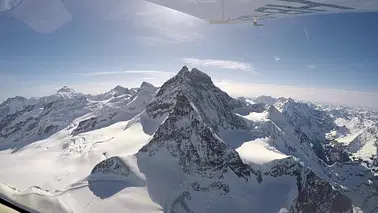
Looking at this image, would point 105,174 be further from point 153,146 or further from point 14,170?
point 14,170

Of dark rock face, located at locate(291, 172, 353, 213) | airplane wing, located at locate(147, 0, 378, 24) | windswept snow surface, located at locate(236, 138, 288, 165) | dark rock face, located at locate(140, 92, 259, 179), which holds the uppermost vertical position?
airplane wing, located at locate(147, 0, 378, 24)

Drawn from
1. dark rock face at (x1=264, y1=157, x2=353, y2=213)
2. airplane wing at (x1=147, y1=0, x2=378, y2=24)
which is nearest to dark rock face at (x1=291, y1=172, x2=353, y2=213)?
dark rock face at (x1=264, y1=157, x2=353, y2=213)

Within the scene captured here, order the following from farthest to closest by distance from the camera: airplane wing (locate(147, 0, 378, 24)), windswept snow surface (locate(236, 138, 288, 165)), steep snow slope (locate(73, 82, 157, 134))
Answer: steep snow slope (locate(73, 82, 157, 134))
windswept snow surface (locate(236, 138, 288, 165))
airplane wing (locate(147, 0, 378, 24))

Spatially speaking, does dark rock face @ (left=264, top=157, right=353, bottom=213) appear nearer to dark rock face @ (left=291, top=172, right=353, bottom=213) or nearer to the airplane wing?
dark rock face @ (left=291, top=172, right=353, bottom=213)

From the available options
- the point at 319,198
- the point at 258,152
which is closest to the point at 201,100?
the point at 258,152

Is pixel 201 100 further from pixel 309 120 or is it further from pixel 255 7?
pixel 309 120
